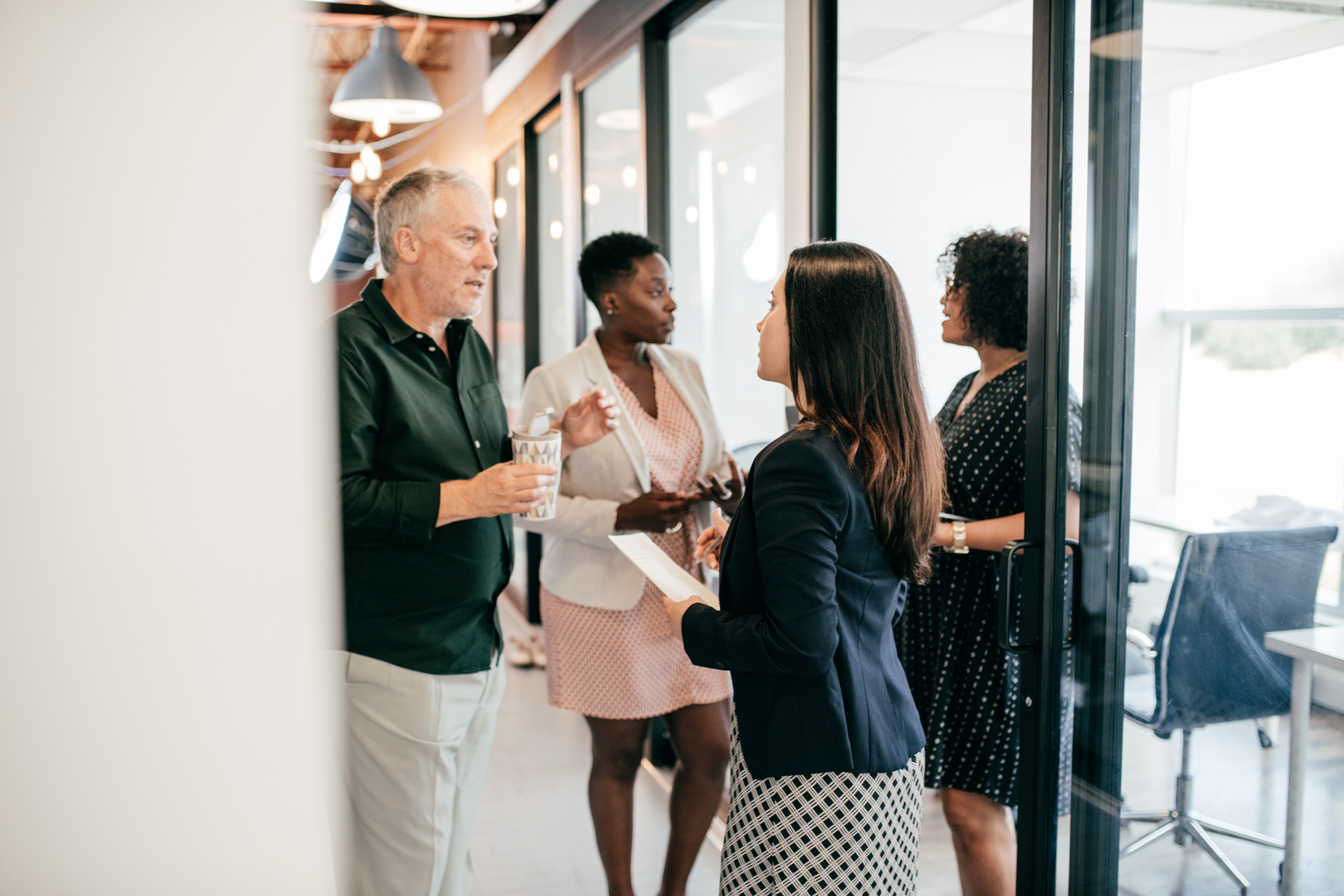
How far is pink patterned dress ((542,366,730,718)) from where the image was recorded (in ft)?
7.26

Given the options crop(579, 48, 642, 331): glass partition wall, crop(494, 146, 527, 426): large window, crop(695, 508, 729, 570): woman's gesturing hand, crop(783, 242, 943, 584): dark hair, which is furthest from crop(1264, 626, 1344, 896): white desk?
crop(494, 146, 527, 426): large window

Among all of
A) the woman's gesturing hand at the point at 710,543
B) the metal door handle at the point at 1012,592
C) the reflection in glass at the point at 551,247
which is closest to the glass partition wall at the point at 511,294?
the reflection in glass at the point at 551,247

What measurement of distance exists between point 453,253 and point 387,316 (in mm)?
Answer: 161

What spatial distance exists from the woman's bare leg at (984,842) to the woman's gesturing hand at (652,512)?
0.78m

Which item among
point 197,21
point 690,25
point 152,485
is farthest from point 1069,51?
point 690,25

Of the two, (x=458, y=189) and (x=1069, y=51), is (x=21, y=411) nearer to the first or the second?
(x=458, y=189)

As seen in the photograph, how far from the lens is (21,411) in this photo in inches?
20.0

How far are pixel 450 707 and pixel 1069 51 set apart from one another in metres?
1.52

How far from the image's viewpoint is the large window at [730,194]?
9.27 ft

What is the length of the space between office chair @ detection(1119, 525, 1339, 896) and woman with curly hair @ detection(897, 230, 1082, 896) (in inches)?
13.3

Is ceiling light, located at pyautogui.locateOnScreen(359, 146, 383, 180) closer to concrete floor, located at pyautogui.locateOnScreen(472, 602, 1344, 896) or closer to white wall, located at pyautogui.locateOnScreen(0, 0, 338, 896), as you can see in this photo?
concrete floor, located at pyautogui.locateOnScreen(472, 602, 1344, 896)

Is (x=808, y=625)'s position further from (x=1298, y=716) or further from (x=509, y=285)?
(x=509, y=285)

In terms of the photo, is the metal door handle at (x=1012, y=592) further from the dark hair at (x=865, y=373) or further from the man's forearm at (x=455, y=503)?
the man's forearm at (x=455, y=503)

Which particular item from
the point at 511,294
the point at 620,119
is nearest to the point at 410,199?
the point at 620,119
